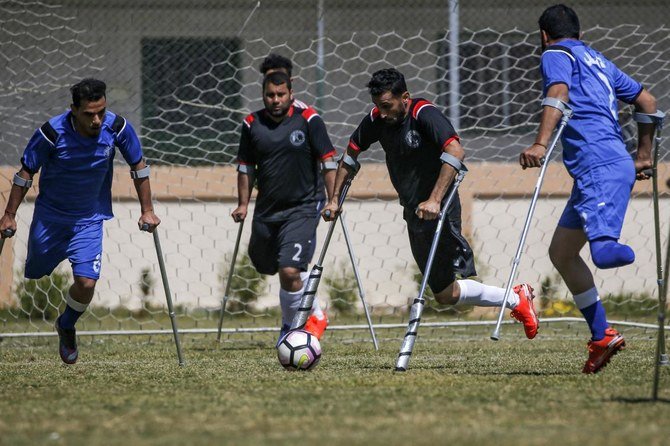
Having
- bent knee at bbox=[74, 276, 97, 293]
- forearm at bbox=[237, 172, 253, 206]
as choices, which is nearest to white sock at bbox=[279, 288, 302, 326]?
forearm at bbox=[237, 172, 253, 206]

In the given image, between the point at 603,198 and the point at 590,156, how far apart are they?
274 millimetres

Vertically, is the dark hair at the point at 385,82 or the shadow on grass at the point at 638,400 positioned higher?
the dark hair at the point at 385,82

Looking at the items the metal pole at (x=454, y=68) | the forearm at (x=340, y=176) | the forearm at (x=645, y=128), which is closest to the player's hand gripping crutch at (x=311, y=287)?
the forearm at (x=340, y=176)

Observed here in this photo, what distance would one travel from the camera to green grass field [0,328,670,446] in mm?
4281

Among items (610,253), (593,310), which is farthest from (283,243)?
(610,253)

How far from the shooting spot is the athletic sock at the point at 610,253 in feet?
19.3

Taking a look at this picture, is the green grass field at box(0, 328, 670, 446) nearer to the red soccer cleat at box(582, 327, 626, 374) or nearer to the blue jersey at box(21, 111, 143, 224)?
the red soccer cleat at box(582, 327, 626, 374)

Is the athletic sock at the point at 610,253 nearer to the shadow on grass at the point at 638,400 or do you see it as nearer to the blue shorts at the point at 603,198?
the blue shorts at the point at 603,198

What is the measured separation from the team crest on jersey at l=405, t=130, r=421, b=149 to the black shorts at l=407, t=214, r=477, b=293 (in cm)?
56

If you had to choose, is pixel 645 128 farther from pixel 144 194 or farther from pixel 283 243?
pixel 144 194

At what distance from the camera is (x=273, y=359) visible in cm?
808

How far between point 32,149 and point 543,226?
7.15 m

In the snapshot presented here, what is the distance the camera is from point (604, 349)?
6309mm

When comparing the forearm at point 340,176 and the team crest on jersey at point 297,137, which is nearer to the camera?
the forearm at point 340,176
